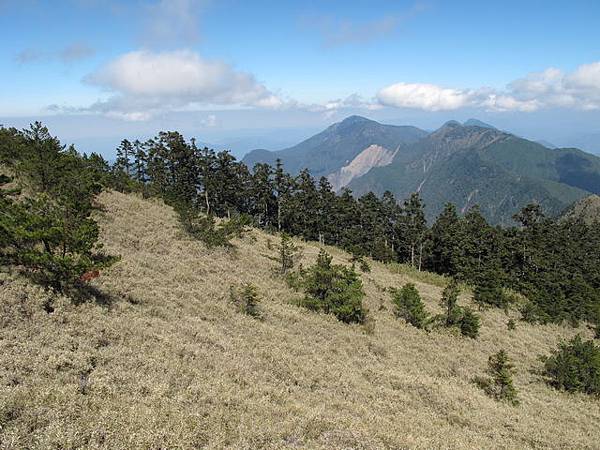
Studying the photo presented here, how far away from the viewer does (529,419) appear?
605 inches

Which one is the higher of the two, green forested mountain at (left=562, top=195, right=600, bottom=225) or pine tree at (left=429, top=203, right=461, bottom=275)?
pine tree at (left=429, top=203, right=461, bottom=275)

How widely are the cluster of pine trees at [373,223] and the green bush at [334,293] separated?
31.7 meters

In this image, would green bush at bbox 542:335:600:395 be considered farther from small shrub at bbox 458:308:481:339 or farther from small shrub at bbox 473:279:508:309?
small shrub at bbox 473:279:508:309

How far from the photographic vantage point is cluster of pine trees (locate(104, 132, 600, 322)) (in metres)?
58.9

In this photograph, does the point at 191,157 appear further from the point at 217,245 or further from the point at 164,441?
the point at 164,441

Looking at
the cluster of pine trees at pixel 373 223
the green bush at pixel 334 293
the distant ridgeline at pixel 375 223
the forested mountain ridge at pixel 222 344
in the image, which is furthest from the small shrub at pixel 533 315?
the green bush at pixel 334 293

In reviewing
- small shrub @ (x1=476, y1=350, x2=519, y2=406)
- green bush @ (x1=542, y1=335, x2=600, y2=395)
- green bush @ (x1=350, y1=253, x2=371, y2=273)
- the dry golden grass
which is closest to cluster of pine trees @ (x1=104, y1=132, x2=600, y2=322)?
green bush @ (x1=350, y1=253, x2=371, y2=273)

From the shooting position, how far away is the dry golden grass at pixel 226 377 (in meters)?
7.90

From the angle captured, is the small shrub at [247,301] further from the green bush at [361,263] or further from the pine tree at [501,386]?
the green bush at [361,263]

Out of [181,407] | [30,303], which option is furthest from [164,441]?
[30,303]

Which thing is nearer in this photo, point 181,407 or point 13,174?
point 181,407

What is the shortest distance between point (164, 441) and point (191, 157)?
60920 millimetres

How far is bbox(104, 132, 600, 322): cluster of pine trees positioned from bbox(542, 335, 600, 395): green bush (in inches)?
1126

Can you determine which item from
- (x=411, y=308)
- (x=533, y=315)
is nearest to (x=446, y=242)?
(x=533, y=315)
